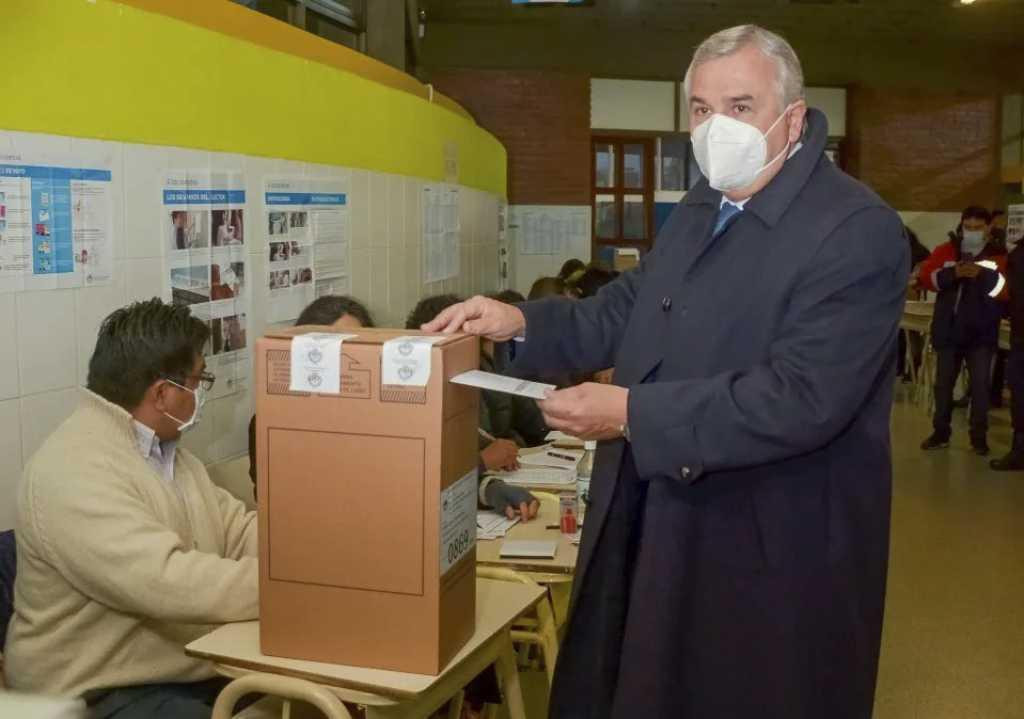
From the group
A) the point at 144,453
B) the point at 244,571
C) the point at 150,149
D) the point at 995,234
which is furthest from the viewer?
the point at 995,234

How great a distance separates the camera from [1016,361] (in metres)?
6.98

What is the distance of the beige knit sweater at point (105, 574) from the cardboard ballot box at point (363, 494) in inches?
10.4

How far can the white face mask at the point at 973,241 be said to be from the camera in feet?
24.3

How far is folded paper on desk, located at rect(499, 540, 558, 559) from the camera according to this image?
2.58 m

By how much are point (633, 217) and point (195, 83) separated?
28.4ft

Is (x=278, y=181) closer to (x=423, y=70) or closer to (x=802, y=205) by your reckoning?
(x=802, y=205)

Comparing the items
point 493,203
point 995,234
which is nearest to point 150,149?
point 493,203

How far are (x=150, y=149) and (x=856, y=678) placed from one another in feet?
6.98

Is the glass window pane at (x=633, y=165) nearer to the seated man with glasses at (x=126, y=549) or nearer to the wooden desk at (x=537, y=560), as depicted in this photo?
the wooden desk at (x=537, y=560)

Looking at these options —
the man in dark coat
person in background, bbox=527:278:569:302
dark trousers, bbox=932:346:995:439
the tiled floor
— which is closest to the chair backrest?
the man in dark coat

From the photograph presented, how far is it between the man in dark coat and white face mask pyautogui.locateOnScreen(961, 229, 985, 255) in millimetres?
6193

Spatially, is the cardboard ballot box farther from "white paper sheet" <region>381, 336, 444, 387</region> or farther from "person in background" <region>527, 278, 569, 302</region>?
"person in background" <region>527, 278, 569, 302</region>

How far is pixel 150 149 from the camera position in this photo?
2818 millimetres

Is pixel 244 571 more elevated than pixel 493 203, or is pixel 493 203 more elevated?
pixel 493 203
